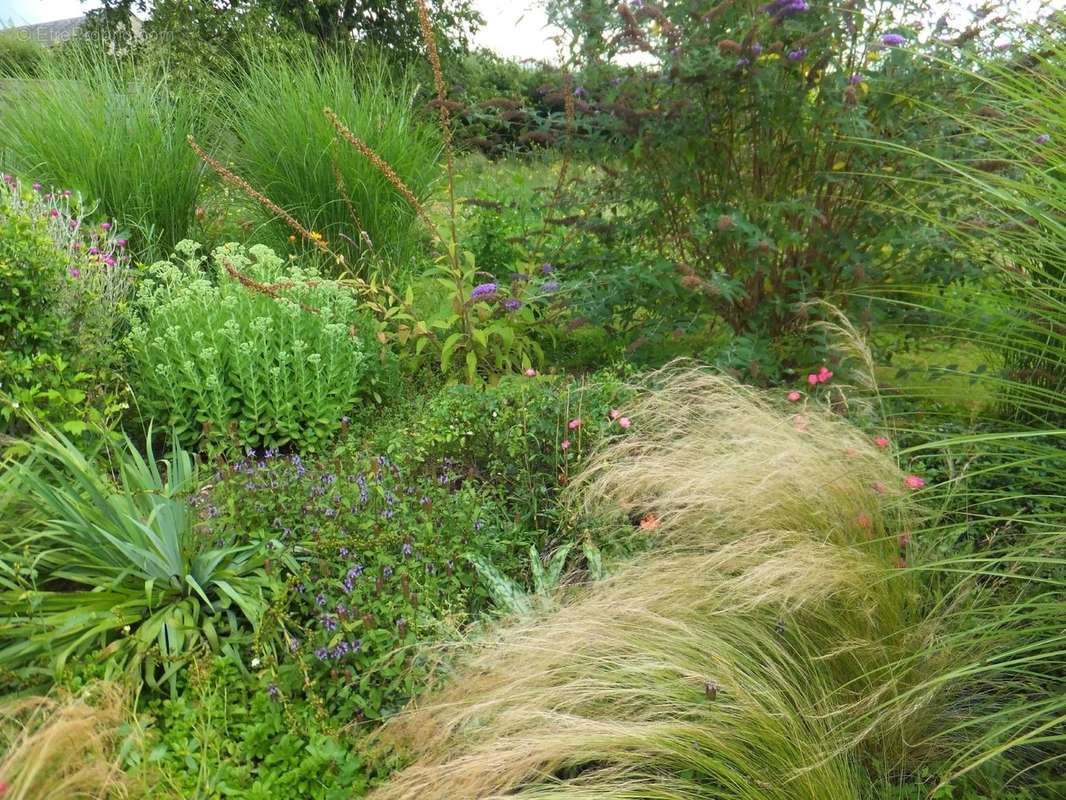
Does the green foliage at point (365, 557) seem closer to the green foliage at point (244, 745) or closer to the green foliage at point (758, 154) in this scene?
the green foliage at point (244, 745)

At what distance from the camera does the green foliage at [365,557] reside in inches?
92.9

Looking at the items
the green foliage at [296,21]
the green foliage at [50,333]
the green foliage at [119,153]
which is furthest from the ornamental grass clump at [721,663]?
the green foliage at [296,21]

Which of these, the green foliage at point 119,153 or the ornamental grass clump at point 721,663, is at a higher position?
the green foliage at point 119,153

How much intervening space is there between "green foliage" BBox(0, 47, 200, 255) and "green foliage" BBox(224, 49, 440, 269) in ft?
1.61

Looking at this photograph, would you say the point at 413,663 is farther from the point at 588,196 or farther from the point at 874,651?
the point at 588,196

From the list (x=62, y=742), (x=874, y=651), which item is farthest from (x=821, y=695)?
(x=62, y=742)

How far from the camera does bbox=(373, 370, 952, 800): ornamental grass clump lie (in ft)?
5.83

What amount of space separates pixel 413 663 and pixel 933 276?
2.92 m

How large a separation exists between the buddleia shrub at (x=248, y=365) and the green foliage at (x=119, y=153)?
69.1 inches

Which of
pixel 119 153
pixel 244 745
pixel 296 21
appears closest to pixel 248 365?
pixel 244 745

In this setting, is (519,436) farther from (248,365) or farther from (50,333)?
(50,333)

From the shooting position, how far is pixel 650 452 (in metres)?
3.29

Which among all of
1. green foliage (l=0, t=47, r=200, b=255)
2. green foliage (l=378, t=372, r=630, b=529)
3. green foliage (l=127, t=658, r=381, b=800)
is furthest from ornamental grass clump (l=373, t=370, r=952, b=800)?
green foliage (l=0, t=47, r=200, b=255)

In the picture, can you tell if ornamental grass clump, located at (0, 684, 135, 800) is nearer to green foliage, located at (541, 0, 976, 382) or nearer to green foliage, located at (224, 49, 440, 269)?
green foliage, located at (541, 0, 976, 382)
